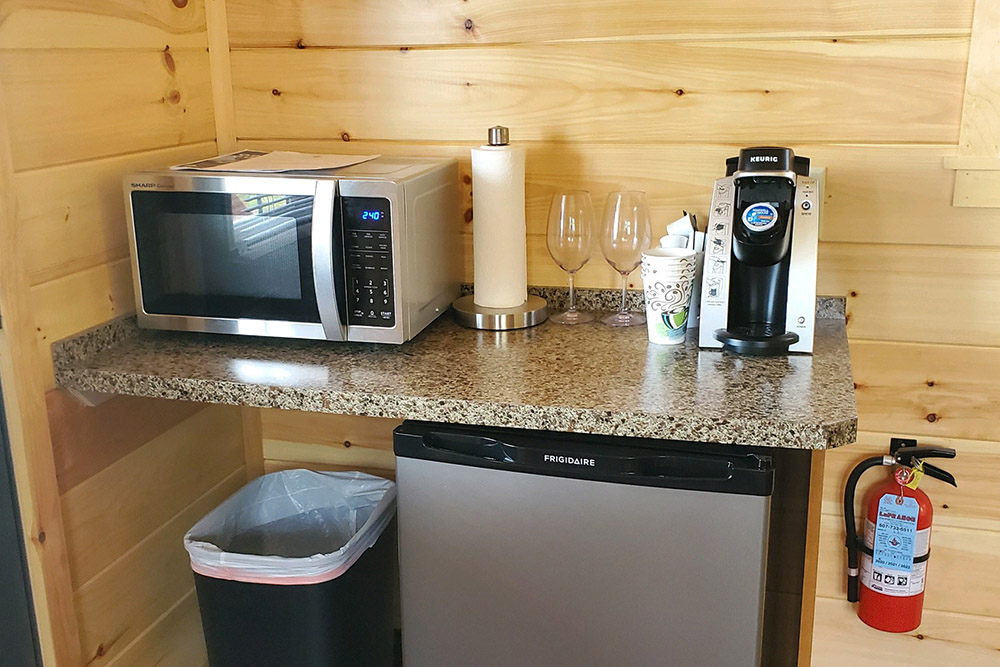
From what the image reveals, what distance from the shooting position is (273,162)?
170cm

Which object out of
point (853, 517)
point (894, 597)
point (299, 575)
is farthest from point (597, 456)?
point (894, 597)

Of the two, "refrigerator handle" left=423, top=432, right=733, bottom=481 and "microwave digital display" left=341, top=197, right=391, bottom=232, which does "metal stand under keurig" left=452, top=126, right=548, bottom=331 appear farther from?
"refrigerator handle" left=423, top=432, right=733, bottom=481

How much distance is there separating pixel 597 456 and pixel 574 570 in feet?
0.61

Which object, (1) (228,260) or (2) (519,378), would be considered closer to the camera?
(2) (519,378)

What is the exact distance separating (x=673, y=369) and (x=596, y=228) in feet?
1.33

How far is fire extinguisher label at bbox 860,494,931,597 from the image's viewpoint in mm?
1732

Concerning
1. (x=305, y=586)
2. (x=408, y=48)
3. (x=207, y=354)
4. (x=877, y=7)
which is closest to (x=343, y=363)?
(x=207, y=354)

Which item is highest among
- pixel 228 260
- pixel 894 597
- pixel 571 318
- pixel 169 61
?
pixel 169 61

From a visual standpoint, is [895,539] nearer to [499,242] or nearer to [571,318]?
[571,318]

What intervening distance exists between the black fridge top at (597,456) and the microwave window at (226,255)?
34 centimetres

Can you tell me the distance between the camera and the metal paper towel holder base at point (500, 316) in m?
1.73

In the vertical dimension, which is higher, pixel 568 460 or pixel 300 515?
pixel 568 460

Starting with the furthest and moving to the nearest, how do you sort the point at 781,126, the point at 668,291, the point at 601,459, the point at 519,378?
the point at 781,126
the point at 668,291
the point at 519,378
the point at 601,459

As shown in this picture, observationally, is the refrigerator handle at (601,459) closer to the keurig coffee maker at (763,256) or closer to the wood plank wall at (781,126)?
the keurig coffee maker at (763,256)
